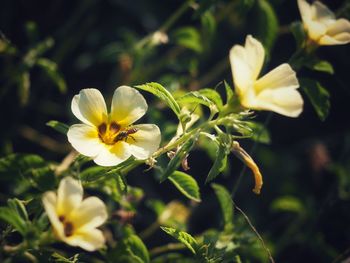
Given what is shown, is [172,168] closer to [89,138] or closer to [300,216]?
[89,138]

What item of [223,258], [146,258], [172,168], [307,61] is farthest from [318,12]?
[146,258]

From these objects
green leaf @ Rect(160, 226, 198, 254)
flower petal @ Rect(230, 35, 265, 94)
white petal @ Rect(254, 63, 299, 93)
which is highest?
flower petal @ Rect(230, 35, 265, 94)

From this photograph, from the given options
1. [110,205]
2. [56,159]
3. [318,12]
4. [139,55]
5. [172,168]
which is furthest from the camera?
[56,159]

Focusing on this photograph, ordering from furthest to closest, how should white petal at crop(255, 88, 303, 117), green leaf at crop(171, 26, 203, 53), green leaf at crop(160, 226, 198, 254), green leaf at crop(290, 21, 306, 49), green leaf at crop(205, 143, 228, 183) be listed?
green leaf at crop(171, 26, 203, 53)
green leaf at crop(290, 21, 306, 49)
green leaf at crop(160, 226, 198, 254)
green leaf at crop(205, 143, 228, 183)
white petal at crop(255, 88, 303, 117)

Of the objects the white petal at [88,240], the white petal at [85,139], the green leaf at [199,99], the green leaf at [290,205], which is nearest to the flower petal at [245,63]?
the green leaf at [199,99]

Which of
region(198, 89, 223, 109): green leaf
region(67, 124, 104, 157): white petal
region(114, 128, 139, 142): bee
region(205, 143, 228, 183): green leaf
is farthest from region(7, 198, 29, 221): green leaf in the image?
Result: region(198, 89, 223, 109): green leaf

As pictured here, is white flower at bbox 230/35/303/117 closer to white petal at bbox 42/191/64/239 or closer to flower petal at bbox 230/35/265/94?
flower petal at bbox 230/35/265/94
